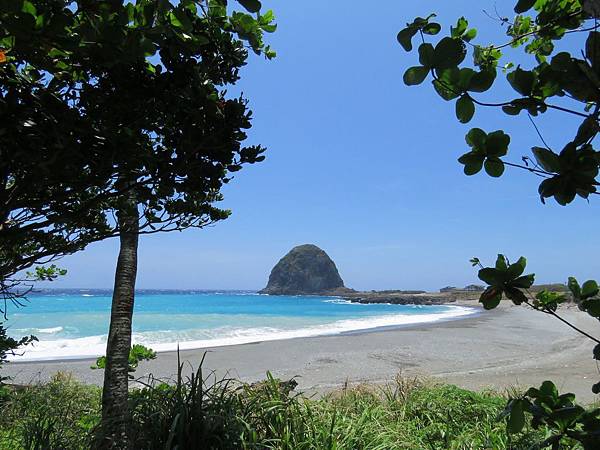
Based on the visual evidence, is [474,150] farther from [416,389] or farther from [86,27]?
[416,389]

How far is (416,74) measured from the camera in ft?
2.93

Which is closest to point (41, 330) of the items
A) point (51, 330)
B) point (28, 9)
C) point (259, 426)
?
point (51, 330)

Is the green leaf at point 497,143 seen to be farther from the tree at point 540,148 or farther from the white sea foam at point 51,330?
the white sea foam at point 51,330

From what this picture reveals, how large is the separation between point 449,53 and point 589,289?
0.69 metres

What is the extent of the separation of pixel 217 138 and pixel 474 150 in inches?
62.4

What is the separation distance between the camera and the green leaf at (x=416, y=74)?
885 millimetres

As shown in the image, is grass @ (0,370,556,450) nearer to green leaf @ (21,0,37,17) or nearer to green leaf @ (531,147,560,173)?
green leaf @ (531,147,560,173)

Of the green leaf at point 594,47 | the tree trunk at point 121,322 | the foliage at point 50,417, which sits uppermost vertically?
the green leaf at point 594,47

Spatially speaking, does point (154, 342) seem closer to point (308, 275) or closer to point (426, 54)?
point (426, 54)

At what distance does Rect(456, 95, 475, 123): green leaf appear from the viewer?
91 centimetres

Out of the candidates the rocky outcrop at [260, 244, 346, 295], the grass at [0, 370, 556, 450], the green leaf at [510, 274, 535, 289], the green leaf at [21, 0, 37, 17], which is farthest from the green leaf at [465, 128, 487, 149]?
the rocky outcrop at [260, 244, 346, 295]

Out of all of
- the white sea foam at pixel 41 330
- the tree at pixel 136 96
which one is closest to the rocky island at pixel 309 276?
the white sea foam at pixel 41 330

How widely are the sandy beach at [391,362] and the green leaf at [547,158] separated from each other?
356 inches

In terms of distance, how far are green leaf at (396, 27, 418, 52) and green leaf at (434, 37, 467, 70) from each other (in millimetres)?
151
